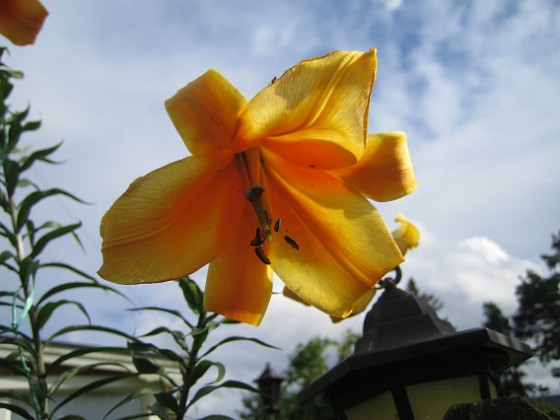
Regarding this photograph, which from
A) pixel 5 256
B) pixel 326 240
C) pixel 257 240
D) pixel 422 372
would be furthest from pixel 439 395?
pixel 5 256

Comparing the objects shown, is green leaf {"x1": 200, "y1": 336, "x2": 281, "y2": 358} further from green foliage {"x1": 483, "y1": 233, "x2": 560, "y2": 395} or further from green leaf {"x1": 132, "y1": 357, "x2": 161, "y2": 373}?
green foliage {"x1": 483, "y1": 233, "x2": 560, "y2": 395}

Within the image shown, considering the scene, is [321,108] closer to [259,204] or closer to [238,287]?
[259,204]

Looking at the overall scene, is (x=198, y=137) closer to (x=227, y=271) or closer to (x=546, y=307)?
(x=227, y=271)

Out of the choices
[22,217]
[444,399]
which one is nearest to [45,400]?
[22,217]

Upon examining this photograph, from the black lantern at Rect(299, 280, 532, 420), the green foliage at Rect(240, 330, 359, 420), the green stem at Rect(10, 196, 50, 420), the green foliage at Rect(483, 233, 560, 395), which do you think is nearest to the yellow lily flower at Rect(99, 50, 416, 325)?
the black lantern at Rect(299, 280, 532, 420)

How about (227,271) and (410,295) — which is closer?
(227,271)

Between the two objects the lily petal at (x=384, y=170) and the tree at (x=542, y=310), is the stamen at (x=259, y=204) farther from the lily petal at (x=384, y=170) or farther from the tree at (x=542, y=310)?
the tree at (x=542, y=310)
